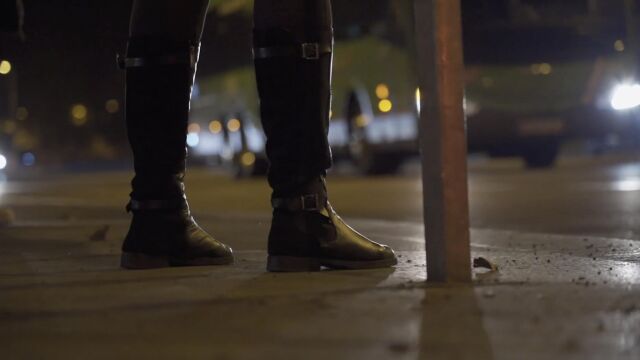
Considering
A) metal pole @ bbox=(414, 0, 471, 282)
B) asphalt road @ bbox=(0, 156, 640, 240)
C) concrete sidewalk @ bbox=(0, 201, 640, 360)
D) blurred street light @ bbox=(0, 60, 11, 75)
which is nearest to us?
concrete sidewalk @ bbox=(0, 201, 640, 360)

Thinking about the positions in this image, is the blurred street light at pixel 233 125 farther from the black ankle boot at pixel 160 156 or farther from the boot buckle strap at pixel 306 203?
the boot buckle strap at pixel 306 203

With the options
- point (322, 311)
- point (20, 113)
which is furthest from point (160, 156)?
point (20, 113)

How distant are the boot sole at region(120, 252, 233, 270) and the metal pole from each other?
1.05 meters

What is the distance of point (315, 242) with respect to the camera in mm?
4637

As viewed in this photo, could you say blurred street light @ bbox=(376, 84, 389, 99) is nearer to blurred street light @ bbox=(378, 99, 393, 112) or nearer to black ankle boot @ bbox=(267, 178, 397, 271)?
blurred street light @ bbox=(378, 99, 393, 112)

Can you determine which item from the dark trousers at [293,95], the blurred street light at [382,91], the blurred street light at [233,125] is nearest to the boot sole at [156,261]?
the dark trousers at [293,95]

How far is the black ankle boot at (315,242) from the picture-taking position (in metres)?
4.63

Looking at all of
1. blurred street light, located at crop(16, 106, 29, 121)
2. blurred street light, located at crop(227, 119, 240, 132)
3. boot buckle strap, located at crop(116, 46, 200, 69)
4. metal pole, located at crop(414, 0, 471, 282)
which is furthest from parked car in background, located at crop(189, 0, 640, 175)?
metal pole, located at crop(414, 0, 471, 282)

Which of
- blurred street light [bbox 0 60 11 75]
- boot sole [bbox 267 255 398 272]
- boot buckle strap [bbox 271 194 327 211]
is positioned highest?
blurred street light [bbox 0 60 11 75]

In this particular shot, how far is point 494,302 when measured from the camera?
3705 millimetres

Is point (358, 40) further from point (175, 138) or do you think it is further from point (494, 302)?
point (494, 302)

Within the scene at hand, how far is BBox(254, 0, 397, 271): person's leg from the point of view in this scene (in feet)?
15.2

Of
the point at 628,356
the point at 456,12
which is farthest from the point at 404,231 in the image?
the point at 628,356

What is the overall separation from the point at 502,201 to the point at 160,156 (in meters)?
6.09
